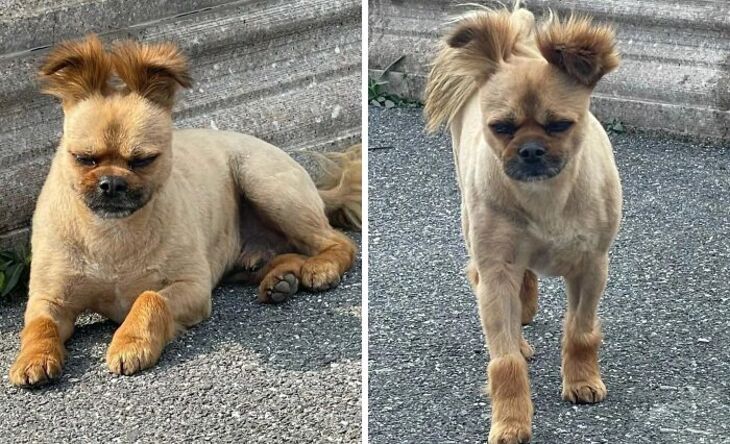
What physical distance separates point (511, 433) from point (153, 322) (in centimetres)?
144

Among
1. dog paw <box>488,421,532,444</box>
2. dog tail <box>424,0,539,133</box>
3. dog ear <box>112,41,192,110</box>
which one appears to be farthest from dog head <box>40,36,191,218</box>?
dog paw <box>488,421,532,444</box>

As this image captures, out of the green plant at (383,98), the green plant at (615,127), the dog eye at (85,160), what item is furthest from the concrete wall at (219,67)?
the green plant at (615,127)

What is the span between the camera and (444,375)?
181 inches

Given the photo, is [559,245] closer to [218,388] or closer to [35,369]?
[218,388]

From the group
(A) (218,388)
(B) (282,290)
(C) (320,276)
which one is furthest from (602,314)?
(A) (218,388)

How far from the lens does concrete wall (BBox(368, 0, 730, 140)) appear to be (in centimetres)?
741

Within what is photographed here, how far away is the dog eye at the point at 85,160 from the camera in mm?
Result: 4527

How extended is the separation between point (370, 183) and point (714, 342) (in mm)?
2580

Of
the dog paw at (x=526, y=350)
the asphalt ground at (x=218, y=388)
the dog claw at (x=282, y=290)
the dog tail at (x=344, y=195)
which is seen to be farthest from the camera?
the dog tail at (x=344, y=195)

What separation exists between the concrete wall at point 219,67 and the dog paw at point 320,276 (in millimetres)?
1172

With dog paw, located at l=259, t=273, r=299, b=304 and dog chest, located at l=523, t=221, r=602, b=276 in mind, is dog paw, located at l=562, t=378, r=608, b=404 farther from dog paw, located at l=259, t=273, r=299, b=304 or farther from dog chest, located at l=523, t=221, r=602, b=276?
dog paw, located at l=259, t=273, r=299, b=304

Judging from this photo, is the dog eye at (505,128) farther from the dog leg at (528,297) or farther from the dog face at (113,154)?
the dog face at (113,154)

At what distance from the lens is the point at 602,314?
5.15 meters

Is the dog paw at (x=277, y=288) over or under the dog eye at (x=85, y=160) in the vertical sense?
under
